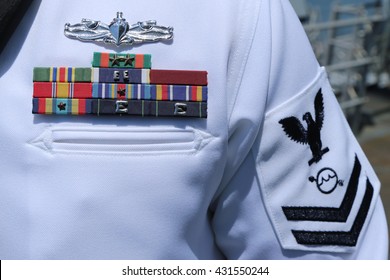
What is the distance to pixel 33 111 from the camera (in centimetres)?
104

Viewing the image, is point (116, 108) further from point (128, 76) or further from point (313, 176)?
point (313, 176)

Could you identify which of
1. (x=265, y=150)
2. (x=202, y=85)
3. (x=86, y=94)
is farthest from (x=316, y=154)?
(x=86, y=94)

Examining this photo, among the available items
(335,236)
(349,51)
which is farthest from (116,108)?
(349,51)

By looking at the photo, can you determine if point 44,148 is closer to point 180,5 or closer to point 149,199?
point 149,199

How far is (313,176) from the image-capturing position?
112cm

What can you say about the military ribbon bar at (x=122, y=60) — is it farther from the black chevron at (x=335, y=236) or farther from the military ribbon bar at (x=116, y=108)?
the black chevron at (x=335, y=236)

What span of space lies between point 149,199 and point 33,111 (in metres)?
0.20

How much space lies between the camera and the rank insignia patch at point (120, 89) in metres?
1.05

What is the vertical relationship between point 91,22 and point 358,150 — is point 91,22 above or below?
above

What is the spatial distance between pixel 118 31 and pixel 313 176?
0.35 m

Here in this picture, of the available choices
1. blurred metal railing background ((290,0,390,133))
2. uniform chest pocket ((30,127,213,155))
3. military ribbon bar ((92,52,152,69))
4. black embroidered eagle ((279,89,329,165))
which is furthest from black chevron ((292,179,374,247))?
blurred metal railing background ((290,0,390,133))

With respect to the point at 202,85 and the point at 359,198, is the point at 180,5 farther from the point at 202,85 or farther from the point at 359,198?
the point at 359,198
